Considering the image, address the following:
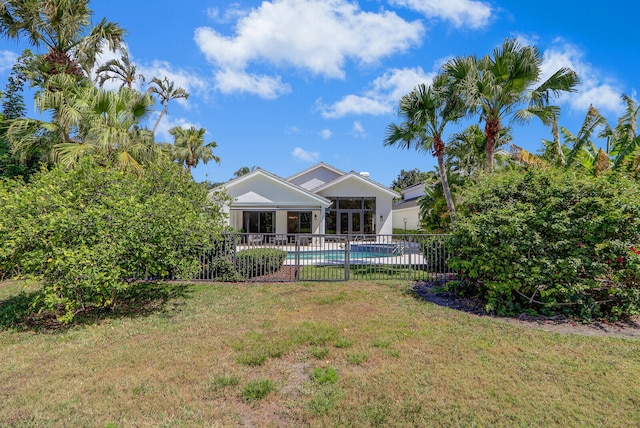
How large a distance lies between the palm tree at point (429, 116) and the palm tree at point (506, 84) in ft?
2.22

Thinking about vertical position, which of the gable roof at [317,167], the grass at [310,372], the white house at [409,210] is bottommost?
the grass at [310,372]

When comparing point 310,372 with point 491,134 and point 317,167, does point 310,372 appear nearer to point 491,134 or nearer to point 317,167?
point 491,134

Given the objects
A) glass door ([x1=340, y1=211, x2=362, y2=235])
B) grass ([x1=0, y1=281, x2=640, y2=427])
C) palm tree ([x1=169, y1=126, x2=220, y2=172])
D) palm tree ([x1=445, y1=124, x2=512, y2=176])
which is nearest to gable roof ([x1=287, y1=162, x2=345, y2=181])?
glass door ([x1=340, y1=211, x2=362, y2=235])

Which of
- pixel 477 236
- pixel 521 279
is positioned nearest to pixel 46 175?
pixel 477 236

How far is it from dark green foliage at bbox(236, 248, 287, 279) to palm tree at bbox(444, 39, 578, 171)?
8222 mm

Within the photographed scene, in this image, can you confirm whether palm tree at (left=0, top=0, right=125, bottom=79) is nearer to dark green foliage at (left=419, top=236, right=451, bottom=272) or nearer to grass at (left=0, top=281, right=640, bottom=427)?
grass at (left=0, top=281, right=640, bottom=427)

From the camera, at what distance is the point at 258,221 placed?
81.7 ft

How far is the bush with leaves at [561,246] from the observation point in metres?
6.20

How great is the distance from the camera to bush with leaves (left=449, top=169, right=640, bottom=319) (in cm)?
620

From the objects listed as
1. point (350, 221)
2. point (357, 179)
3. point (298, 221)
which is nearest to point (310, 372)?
point (298, 221)

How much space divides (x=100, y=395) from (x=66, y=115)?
31.8 ft

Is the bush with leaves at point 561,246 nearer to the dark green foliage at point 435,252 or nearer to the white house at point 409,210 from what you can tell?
the dark green foliage at point 435,252

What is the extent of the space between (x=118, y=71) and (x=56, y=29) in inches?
351

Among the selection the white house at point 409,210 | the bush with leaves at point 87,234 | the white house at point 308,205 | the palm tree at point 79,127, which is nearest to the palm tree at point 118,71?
the white house at point 308,205
